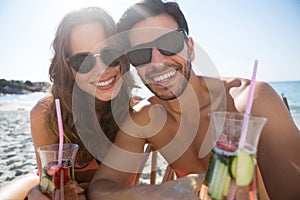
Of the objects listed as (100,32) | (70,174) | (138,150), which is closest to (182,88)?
(138,150)

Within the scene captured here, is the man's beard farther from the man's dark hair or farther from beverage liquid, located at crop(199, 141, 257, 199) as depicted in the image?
beverage liquid, located at crop(199, 141, 257, 199)

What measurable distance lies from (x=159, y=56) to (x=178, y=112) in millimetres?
519

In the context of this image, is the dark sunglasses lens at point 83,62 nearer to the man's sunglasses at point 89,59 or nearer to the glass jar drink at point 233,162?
the man's sunglasses at point 89,59

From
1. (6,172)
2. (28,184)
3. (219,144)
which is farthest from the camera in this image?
(6,172)

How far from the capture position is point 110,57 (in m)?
2.34

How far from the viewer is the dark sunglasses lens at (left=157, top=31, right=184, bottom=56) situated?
2234 millimetres

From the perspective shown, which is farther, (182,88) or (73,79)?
(73,79)

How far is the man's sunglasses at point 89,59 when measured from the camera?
227 centimetres

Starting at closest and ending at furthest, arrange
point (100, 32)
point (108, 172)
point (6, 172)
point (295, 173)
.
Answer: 1. point (295, 173)
2. point (108, 172)
3. point (100, 32)
4. point (6, 172)

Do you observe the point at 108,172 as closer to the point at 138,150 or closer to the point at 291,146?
the point at 138,150

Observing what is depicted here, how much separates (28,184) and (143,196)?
3.88ft

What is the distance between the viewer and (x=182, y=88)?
2326mm

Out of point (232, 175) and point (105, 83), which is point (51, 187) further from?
point (105, 83)

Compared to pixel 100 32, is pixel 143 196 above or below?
below
